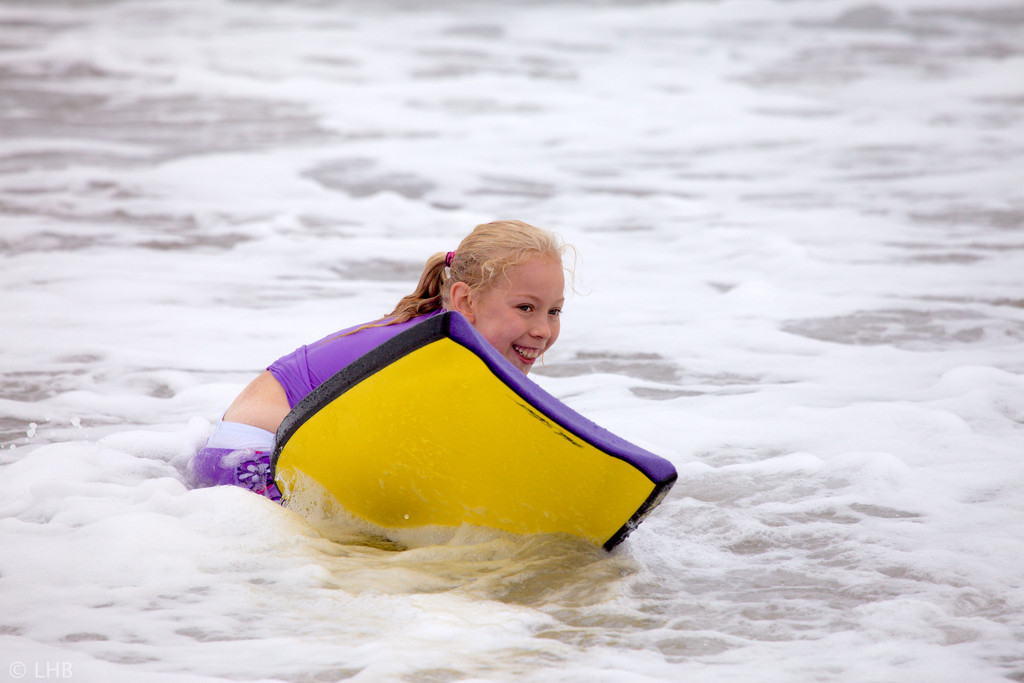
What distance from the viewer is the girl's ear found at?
303 centimetres

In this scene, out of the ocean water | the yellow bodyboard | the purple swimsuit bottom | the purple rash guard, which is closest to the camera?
the ocean water

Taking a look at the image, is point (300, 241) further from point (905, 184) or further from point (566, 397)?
point (905, 184)

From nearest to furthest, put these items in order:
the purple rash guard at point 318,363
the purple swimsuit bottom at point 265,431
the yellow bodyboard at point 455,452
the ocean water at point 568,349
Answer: the ocean water at point 568,349 → the yellow bodyboard at point 455,452 → the purple swimsuit bottom at point 265,431 → the purple rash guard at point 318,363

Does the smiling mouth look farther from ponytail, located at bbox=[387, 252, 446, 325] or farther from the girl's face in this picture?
ponytail, located at bbox=[387, 252, 446, 325]

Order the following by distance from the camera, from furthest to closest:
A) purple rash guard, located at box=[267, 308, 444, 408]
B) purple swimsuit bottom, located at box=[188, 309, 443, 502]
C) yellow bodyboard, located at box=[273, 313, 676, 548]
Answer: purple rash guard, located at box=[267, 308, 444, 408] → purple swimsuit bottom, located at box=[188, 309, 443, 502] → yellow bodyboard, located at box=[273, 313, 676, 548]

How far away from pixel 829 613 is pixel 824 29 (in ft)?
48.6

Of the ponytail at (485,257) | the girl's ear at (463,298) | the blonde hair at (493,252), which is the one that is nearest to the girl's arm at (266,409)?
the ponytail at (485,257)

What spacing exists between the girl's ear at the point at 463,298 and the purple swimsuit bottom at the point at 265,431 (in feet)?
0.34

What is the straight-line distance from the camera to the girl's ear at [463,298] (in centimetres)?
303

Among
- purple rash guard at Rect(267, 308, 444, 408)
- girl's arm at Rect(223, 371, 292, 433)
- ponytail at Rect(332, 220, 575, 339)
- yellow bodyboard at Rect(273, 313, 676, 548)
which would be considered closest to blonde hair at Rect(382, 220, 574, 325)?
ponytail at Rect(332, 220, 575, 339)

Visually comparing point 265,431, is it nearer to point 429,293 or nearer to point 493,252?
point 429,293

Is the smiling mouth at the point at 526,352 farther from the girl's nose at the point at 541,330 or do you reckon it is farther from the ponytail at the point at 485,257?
the ponytail at the point at 485,257

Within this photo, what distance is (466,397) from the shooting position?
252 cm

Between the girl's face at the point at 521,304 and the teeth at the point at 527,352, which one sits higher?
the girl's face at the point at 521,304
